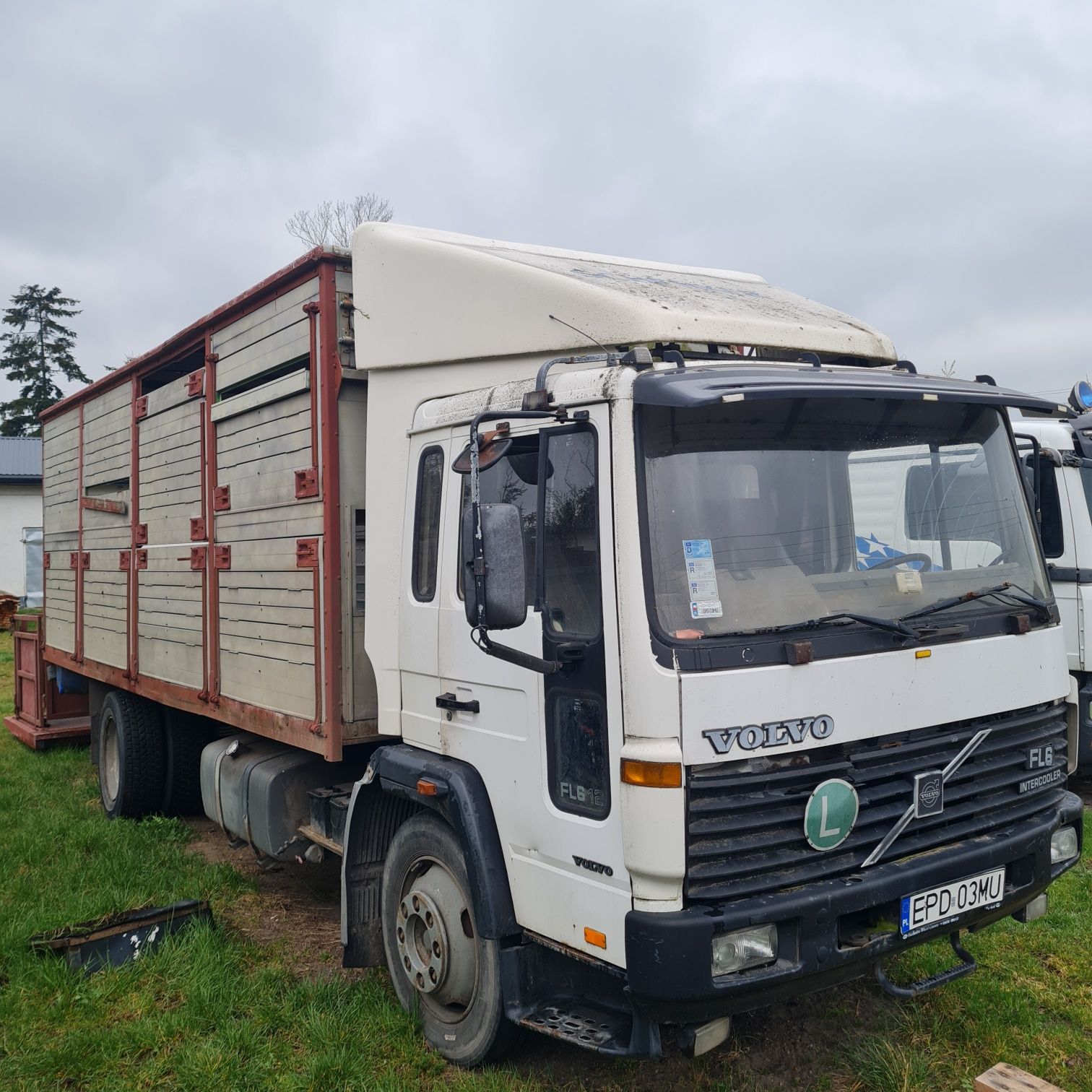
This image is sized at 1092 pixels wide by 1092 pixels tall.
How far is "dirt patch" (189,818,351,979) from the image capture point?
4762 millimetres

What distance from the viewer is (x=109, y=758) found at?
743 cm

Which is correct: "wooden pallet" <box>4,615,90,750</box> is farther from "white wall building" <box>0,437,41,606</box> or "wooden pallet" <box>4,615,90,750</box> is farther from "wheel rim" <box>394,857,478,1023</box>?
"white wall building" <box>0,437,41,606</box>

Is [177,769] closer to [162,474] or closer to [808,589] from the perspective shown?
[162,474]

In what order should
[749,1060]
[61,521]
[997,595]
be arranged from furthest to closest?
[61,521]
[749,1060]
[997,595]

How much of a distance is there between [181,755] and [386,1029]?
11.3 ft

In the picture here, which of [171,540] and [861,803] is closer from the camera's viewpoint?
[861,803]

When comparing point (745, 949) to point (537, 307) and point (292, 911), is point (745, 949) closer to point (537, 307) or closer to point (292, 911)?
point (537, 307)

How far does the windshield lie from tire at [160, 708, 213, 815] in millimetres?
4807

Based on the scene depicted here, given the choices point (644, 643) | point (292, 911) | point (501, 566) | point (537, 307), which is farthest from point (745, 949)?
point (292, 911)

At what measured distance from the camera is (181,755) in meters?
6.78

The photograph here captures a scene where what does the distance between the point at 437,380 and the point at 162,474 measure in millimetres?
3176

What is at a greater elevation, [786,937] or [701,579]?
[701,579]

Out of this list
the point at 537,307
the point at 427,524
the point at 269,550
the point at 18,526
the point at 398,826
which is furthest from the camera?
the point at 18,526

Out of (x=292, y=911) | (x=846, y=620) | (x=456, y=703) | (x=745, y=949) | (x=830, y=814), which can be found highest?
(x=846, y=620)
